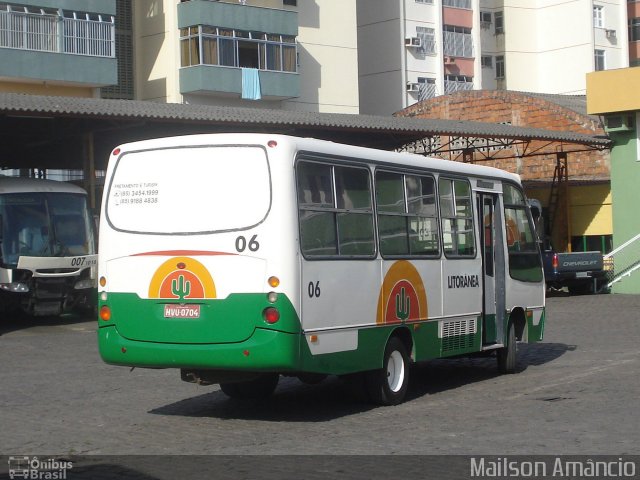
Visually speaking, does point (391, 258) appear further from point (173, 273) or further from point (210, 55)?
point (210, 55)

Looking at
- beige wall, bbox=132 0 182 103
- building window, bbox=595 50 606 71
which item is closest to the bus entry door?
beige wall, bbox=132 0 182 103

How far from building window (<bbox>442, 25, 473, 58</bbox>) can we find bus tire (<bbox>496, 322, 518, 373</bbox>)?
51.9 meters

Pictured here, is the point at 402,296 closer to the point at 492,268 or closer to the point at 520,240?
the point at 492,268

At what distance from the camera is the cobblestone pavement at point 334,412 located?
993 centimetres

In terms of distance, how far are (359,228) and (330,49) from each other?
150 feet

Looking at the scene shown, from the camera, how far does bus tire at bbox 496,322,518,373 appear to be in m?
15.4

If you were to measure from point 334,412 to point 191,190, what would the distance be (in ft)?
9.39

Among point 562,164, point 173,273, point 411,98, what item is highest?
point 411,98

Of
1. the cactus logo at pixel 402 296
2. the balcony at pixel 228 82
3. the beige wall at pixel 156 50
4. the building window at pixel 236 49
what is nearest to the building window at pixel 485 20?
the building window at pixel 236 49

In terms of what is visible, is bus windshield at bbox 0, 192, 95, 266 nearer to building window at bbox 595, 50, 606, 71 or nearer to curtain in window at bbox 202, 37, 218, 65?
curtain in window at bbox 202, 37, 218, 65

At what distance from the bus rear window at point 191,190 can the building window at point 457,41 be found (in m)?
55.8

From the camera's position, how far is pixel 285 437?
1049cm

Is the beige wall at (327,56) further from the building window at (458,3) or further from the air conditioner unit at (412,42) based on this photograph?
the building window at (458,3)

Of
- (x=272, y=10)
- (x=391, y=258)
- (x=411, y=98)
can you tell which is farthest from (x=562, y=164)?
(x=391, y=258)
